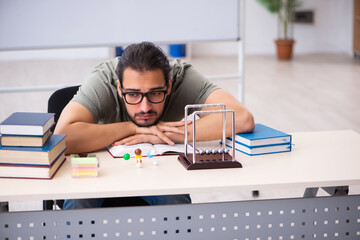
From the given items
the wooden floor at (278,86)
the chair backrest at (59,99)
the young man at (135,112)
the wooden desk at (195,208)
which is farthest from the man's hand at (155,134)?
the wooden floor at (278,86)

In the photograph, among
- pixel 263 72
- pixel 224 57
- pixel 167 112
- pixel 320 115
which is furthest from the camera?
pixel 224 57

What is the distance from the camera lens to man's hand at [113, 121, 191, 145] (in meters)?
1.86

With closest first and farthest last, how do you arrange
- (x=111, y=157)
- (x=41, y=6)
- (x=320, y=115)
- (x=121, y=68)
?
(x=111, y=157) < (x=121, y=68) < (x=41, y=6) < (x=320, y=115)

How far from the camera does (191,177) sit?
1566 millimetres

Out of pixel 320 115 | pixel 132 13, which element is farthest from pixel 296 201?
pixel 320 115

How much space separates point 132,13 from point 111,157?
1.65 m

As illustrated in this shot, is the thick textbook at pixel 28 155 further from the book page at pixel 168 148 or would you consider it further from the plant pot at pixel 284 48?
the plant pot at pixel 284 48

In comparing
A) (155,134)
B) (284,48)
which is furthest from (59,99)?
(284,48)

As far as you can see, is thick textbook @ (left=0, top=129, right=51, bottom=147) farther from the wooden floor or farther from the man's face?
the wooden floor

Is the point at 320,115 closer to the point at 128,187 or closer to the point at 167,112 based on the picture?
the point at 167,112

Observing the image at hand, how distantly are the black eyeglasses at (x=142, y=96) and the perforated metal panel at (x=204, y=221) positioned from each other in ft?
1.51

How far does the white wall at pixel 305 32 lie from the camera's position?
873cm

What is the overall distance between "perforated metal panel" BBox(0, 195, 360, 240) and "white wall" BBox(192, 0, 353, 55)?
23.5 feet

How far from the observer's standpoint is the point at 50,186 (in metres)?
1.49
